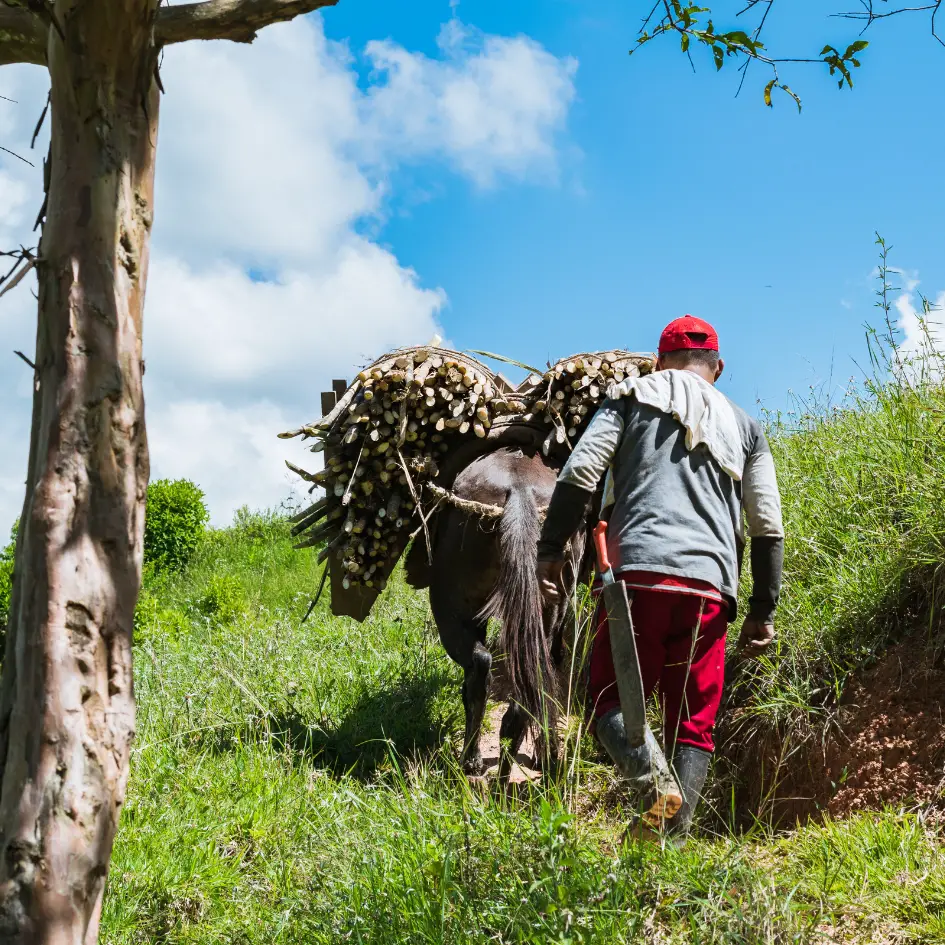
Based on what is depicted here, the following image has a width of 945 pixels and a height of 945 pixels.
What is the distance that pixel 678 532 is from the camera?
3811 mm

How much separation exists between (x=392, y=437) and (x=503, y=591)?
123 cm

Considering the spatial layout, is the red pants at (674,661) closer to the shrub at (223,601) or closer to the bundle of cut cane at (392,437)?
the bundle of cut cane at (392,437)

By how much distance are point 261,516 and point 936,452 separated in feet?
46.5

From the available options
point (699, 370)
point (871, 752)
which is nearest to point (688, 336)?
point (699, 370)

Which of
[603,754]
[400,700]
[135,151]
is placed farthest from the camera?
[400,700]

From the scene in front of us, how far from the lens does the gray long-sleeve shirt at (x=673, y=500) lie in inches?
150

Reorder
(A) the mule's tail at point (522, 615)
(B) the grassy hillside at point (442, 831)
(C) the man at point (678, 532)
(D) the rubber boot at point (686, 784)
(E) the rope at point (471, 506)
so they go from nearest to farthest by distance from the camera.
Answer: (B) the grassy hillside at point (442, 831), (D) the rubber boot at point (686, 784), (C) the man at point (678, 532), (A) the mule's tail at point (522, 615), (E) the rope at point (471, 506)

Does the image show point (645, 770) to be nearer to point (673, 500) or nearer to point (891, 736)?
point (673, 500)

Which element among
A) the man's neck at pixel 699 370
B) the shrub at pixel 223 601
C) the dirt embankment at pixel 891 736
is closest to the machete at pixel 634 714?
the man's neck at pixel 699 370

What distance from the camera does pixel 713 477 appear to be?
156 inches

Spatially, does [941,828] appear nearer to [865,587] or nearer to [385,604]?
[865,587]

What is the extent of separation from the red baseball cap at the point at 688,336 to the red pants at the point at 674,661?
3.77ft

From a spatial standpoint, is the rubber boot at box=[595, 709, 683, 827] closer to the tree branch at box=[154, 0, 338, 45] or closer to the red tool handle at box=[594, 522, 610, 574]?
the red tool handle at box=[594, 522, 610, 574]

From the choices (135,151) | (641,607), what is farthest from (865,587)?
(135,151)
